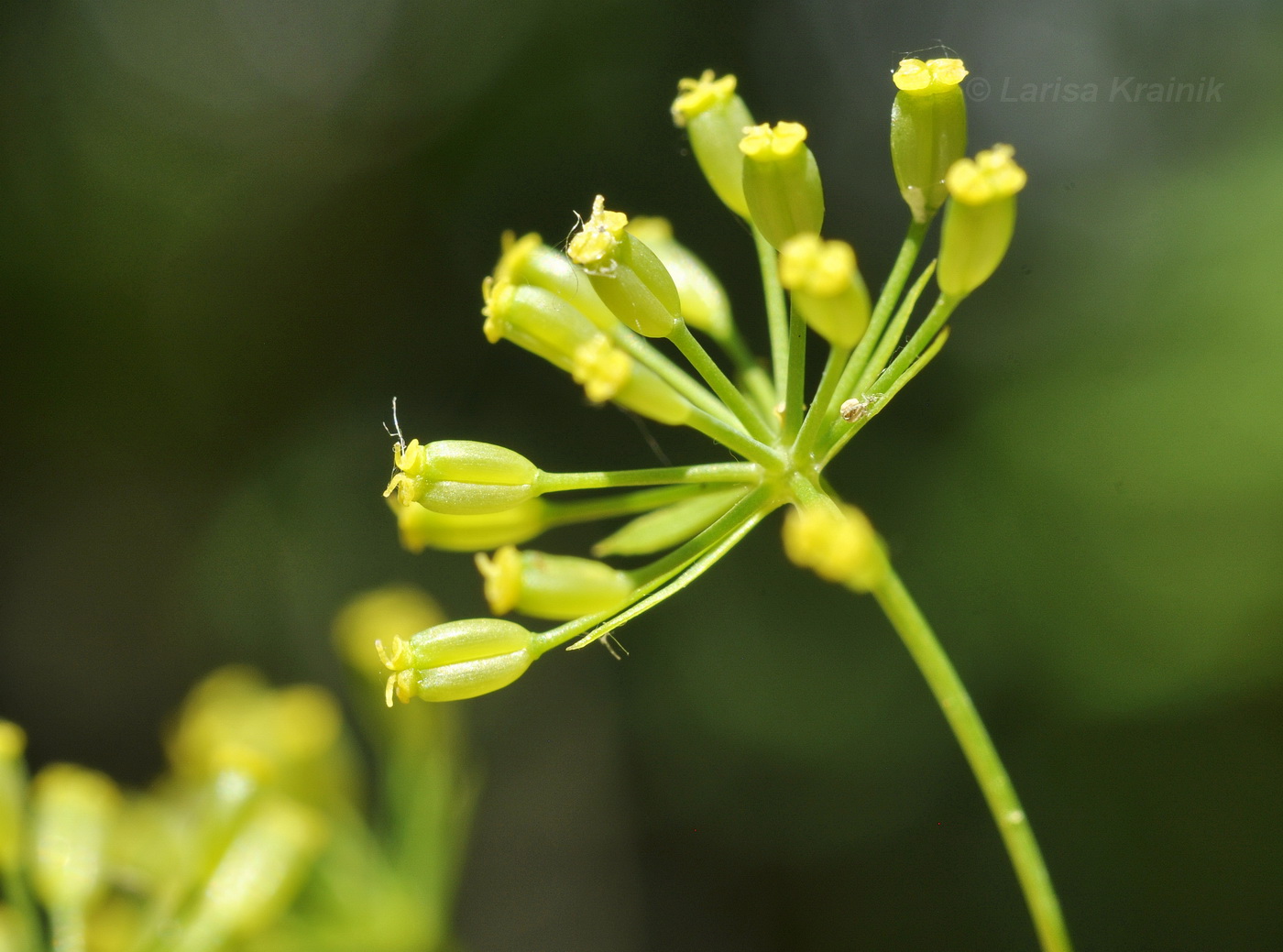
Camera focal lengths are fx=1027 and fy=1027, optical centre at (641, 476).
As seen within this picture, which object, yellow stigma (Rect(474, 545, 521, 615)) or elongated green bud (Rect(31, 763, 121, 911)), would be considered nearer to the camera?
yellow stigma (Rect(474, 545, 521, 615))

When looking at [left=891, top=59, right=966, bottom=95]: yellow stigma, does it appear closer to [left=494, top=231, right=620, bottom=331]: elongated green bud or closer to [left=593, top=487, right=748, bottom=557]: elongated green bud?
[left=494, top=231, right=620, bottom=331]: elongated green bud

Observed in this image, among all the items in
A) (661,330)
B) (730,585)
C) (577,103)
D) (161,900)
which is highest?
(577,103)

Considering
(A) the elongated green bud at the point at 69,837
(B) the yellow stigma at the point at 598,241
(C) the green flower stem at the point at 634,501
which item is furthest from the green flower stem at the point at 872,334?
(A) the elongated green bud at the point at 69,837

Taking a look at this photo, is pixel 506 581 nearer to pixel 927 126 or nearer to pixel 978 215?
pixel 978 215

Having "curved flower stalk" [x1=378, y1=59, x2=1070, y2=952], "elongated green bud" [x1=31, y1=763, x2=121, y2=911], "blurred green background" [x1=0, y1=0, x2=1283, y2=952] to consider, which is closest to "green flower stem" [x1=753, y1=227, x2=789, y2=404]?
"curved flower stalk" [x1=378, y1=59, x2=1070, y2=952]

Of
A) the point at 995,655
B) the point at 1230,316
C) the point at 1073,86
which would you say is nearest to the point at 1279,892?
the point at 995,655

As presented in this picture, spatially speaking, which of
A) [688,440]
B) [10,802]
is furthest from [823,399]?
[688,440]

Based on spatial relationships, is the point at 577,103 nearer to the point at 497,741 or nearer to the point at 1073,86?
the point at 1073,86

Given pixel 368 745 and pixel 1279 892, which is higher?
pixel 368 745
